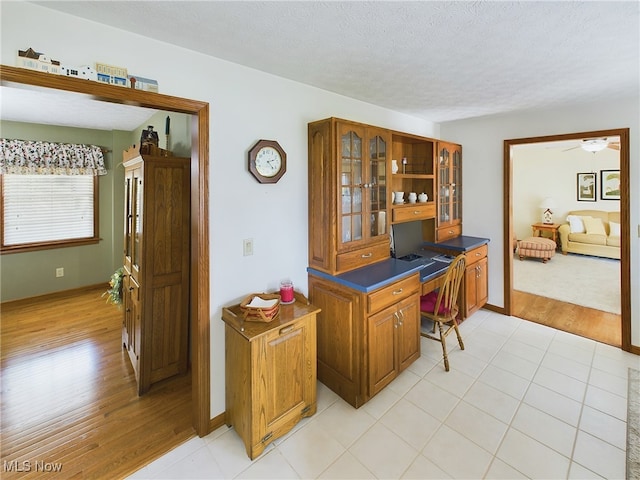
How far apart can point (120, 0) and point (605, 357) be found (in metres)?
4.41

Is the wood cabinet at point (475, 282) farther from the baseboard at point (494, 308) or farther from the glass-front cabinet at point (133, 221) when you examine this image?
the glass-front cabinet at point (133, 221)

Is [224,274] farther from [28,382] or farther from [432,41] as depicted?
[28,382]

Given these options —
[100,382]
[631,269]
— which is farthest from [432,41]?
[100,382]

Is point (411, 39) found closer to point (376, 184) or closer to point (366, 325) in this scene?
point (376, 184)

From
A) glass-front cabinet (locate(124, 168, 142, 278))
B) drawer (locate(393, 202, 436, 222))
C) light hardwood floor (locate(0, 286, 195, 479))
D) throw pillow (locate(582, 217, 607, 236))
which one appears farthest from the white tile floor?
throw pillow (locate(582, 217, 607, 236))

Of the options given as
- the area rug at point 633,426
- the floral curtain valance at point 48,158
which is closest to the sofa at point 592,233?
the area rug at point 633,426

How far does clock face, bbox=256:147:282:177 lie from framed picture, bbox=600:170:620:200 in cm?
798

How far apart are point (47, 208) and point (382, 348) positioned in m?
4.98

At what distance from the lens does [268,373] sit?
183cm

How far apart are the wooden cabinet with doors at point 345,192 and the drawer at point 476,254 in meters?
1.35

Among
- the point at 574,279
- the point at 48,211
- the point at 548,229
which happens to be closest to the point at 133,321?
the point at 48,211

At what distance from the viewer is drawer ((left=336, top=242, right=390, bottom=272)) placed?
234cm

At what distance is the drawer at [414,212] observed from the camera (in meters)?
2.91

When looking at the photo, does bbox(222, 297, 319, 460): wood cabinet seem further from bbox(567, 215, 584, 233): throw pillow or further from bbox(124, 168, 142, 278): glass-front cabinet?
bbox(567, 215, 584, 233): throw pillow
